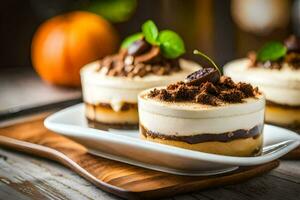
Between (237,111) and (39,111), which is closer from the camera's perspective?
(237,111)

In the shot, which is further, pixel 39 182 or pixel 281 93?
pixel 281 93

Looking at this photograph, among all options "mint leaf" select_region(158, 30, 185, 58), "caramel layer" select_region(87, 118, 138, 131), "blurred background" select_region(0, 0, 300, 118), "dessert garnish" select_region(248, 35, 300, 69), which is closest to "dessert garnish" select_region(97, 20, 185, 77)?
"mint leaf" select_region(158, 30, 185, 58)

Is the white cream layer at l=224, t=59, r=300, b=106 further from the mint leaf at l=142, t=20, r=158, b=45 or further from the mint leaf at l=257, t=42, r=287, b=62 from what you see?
the mint leaf at l=142, t=20, r=158, b=45

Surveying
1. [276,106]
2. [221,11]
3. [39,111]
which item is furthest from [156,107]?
[221,11]

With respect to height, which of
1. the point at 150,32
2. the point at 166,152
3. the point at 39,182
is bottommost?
the point at 39,182

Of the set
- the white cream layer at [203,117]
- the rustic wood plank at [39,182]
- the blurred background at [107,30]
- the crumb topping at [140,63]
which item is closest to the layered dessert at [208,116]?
the white cream layer at [203,117]

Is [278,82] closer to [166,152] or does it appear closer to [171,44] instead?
Result: [171,44]

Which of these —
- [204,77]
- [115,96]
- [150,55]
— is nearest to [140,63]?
[150,55]

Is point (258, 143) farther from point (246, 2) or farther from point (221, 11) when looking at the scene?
point (246, 2)
